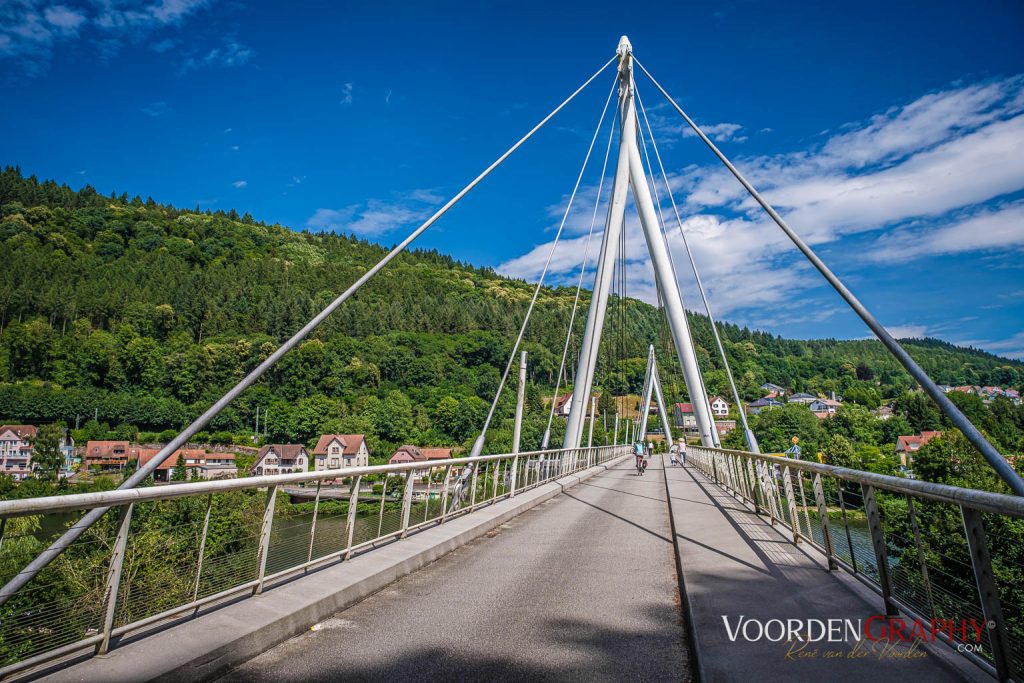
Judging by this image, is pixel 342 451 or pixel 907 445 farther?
pixel 342 451

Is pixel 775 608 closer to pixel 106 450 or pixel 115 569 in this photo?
pixel 115 569

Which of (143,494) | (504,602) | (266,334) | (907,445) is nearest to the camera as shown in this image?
(143,494)

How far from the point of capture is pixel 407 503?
7.06 meters

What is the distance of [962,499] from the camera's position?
2.75m

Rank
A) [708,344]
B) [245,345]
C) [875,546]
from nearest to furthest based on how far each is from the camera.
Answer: [875,546] → [245,345] → [708,344]

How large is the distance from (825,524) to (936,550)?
1845 millimetres

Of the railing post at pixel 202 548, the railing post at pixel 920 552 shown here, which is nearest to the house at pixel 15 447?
the railing post at pixel 202 548

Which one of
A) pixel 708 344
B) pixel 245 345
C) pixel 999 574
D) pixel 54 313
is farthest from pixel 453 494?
pixel 708 344

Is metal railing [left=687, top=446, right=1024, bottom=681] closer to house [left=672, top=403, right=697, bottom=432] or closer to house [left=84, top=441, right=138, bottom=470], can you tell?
house [left=84, top=441, right=138, bottom=470]

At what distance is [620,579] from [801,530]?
240 centimetres

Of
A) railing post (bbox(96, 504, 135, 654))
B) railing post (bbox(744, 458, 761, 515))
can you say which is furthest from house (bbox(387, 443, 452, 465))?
railing post (bbox(96, 504, 135, 654))

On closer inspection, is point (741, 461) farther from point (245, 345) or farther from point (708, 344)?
point (708, 344)

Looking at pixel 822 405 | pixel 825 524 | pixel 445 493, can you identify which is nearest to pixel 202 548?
pixel 445 493

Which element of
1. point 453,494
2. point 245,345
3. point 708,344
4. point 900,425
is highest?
point 708,344
